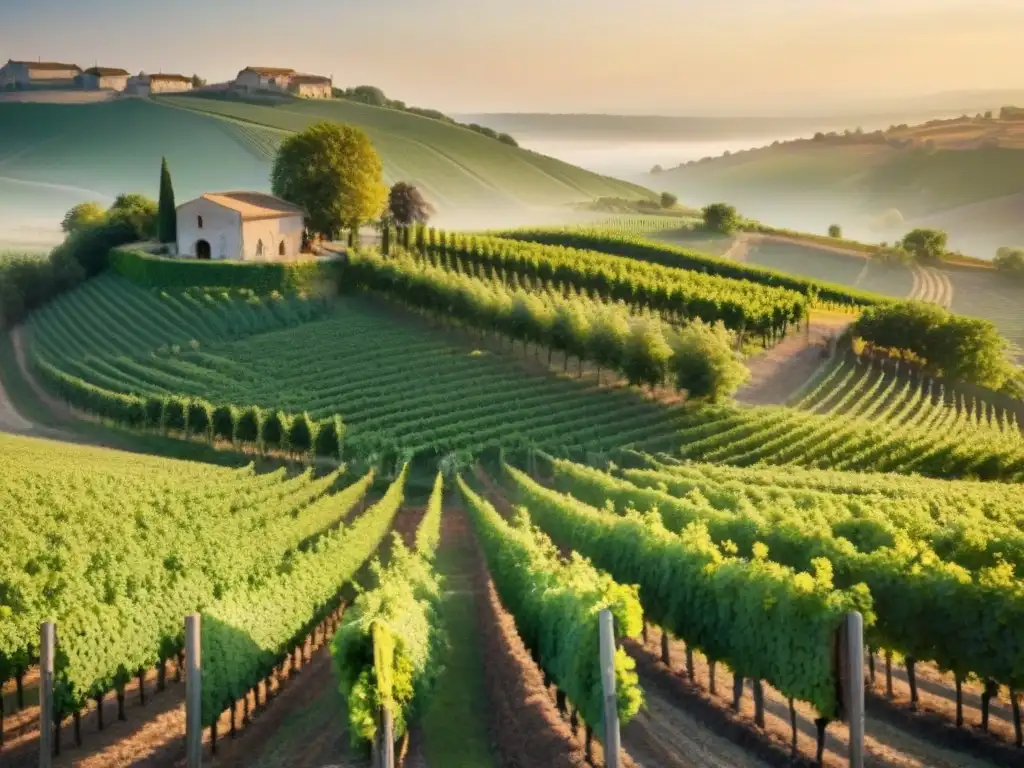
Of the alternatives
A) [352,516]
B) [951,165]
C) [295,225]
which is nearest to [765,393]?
[352,516]

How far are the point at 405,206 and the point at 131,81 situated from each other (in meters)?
86.0

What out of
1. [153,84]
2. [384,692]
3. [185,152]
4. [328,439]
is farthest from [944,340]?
[153,84]

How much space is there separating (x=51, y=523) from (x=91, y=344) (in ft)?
135

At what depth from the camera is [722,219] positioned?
12119 centimetres

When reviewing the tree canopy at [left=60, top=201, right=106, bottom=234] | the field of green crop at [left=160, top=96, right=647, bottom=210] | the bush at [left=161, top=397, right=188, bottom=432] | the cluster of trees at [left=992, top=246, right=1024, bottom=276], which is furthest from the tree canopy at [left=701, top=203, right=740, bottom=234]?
the bush at [left=161, top=397, right=188, bottom=432]

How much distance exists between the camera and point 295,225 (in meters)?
74.2

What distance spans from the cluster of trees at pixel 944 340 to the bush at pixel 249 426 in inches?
1554

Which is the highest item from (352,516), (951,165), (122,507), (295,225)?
(951,165)

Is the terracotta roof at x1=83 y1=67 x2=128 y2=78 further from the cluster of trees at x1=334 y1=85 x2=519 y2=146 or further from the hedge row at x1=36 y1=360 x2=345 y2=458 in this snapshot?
the hedge row at x1=36 y1=360 x2=345 y2=458

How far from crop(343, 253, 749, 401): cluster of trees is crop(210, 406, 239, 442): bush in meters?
17.1

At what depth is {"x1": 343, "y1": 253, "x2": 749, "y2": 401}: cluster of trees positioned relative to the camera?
49688 millimetres

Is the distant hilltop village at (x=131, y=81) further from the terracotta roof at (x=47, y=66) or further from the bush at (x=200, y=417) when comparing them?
the bush at (x=200, y=417)

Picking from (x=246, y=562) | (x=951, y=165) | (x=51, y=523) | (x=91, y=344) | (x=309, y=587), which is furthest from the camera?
(x=951, y=165)

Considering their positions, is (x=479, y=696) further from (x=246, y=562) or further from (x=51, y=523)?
(x=51, y=523)
